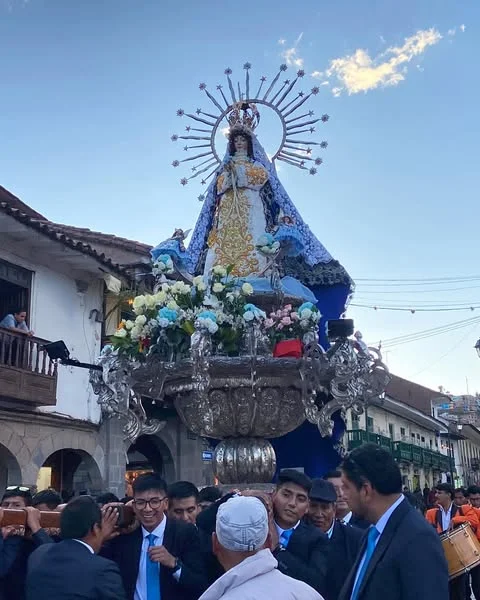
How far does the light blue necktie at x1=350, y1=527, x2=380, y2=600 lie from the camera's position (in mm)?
2717

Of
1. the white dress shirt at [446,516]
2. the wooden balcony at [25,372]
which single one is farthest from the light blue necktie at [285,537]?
the wooden balcony at [25,372]

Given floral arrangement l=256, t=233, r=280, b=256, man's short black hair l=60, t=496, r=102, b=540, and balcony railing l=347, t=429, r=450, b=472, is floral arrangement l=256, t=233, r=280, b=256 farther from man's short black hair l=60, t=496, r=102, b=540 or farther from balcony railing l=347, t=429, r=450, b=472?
balcony railing l=347, t=429, r=450, b=472

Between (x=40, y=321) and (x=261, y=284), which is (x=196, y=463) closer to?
(x=40, y=321)

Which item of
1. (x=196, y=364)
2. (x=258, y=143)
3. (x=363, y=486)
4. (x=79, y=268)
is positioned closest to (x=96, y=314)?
(x=79, y=268)

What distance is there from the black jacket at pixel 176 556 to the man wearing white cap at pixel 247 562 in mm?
1230

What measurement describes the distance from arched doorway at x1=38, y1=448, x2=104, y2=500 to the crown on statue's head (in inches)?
321

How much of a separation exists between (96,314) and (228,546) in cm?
1277

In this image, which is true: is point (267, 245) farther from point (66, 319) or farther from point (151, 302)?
point (66, 319)

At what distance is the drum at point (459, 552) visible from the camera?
323 cm

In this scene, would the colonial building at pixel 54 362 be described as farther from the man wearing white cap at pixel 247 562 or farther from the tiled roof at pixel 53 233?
the man wearing white cap at pixel 247 562

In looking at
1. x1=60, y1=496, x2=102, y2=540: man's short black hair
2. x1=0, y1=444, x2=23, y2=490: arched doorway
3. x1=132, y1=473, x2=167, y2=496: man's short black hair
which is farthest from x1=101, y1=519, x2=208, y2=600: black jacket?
x1=0, y1=444, x2=23, y2=490: arched doorway

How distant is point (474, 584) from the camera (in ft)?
22.4

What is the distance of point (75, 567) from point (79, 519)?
0.25 m

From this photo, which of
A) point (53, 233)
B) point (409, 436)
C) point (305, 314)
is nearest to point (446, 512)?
point (305, 314)
